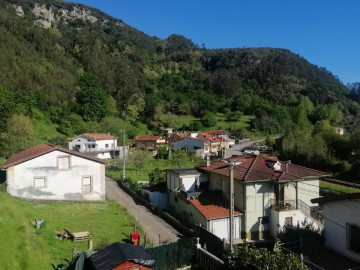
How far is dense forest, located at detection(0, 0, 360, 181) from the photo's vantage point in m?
49.6

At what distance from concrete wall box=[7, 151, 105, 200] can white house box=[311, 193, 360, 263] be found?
15450 mm

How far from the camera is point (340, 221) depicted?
14430 millimetres

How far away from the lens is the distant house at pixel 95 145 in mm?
59734

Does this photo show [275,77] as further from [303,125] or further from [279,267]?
[279,267]

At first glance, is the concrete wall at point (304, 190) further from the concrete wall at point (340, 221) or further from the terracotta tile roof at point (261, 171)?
the concrete wall at point (340, 221)

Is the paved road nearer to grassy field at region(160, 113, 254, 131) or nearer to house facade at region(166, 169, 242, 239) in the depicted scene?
house facade at region(166, 169, 242, 239)

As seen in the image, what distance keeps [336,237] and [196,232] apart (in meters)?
6.39

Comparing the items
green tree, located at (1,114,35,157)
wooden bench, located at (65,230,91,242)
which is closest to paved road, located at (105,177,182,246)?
wooden bench, located at (65,230,91,242)

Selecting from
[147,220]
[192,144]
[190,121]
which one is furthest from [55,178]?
[190,121]

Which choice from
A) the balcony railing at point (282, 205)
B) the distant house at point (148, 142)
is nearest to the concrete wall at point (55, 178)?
the balcony railing at point (282, 205)

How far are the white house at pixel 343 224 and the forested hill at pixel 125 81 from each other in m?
38.0

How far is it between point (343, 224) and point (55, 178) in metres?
17.7

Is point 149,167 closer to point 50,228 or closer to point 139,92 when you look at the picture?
point 50,228

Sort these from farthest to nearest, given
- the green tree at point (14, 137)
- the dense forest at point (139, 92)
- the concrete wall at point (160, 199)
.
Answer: the dense forest at point (139, 92) → the green tree at point (14, 137) → the concrete wall at point (160, 199)
